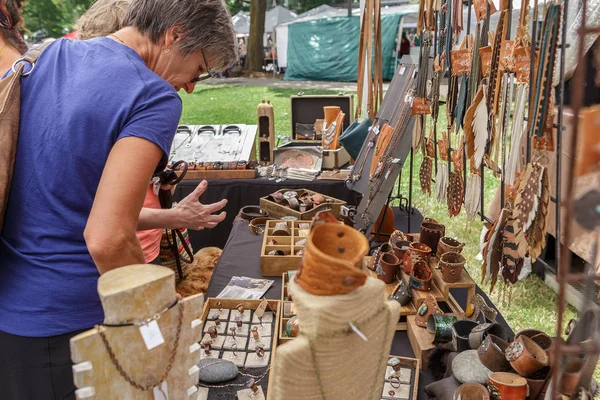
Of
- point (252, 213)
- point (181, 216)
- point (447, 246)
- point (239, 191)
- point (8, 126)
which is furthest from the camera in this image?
point (239, 191)

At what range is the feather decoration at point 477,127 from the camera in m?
1.71

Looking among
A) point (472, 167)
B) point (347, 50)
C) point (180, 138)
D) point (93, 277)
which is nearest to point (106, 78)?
point (93, 277)

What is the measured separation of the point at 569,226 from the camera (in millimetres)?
613

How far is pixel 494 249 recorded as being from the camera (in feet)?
4.68

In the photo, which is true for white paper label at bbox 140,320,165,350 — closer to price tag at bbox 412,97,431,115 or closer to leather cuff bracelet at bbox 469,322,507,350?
leather cuff bracelet at bbox 469,322,507,350

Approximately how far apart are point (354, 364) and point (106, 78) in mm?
731

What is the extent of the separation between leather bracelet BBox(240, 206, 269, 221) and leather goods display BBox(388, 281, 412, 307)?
45.1 inches

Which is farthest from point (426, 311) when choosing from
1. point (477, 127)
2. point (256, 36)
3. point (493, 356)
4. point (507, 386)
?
point (256, 36)

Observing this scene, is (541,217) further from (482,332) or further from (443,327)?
(443,327)

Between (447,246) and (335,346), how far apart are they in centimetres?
119

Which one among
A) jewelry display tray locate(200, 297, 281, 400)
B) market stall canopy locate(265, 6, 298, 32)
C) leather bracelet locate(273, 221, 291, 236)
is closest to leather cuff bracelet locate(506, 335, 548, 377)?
jewelry display tray locate(200, 297, 281, 400)

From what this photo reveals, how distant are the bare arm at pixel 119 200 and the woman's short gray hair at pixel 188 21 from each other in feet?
1.12

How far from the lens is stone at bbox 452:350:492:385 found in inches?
48.7

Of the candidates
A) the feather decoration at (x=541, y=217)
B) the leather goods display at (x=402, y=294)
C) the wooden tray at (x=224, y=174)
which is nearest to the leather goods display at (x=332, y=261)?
the feather decoration at (x=541, y=217)
